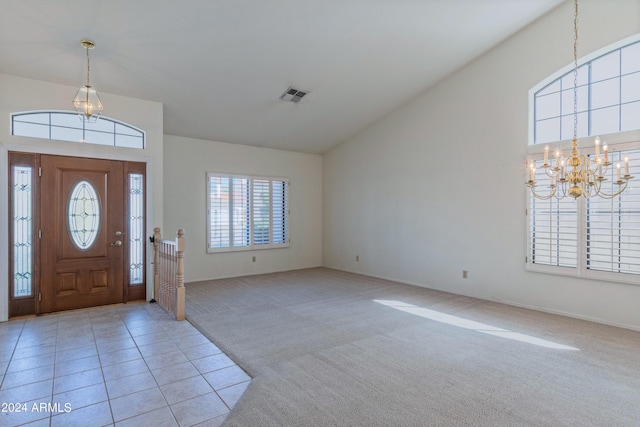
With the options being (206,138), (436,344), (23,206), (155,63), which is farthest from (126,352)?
(206,138)

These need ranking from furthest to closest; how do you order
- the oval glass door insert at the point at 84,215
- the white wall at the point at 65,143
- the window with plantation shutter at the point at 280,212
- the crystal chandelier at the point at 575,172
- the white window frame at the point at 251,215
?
the window with plantation shutter at the point at 280,212 < the white window frame at the point at 251,215 < the oval glass door insert at the point at 84,215 < the white wall at the point at 65,143 < the crystal chandelier at the point at 575,172

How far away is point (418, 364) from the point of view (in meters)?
3.01

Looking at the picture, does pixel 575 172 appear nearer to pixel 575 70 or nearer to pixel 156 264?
pixel 575 70

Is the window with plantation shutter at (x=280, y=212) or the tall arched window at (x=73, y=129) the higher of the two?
the tall arched window at (x=73, y=129)

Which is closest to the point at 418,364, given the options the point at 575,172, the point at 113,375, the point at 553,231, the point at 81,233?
the point at 575,172

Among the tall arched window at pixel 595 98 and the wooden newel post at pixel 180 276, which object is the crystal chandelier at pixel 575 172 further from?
the wooden newel post at pixel 180 276

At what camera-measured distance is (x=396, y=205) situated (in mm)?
6629

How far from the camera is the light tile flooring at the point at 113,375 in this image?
2.28 m

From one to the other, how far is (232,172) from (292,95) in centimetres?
234

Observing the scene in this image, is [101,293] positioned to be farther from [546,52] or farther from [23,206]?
[546,52]

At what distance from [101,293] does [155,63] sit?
3224mm

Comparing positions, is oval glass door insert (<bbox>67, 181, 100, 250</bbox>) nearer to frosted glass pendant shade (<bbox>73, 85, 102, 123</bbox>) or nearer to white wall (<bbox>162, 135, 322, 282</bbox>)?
frosted glass pendant shade (<bbox>73, 85, 102, 123</bbox>)

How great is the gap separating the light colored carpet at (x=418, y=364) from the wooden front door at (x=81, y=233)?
4.14 feet

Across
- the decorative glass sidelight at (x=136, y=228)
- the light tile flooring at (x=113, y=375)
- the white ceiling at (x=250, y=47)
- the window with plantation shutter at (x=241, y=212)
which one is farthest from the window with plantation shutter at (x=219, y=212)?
the light tile flooring at (x=113, y=375)
